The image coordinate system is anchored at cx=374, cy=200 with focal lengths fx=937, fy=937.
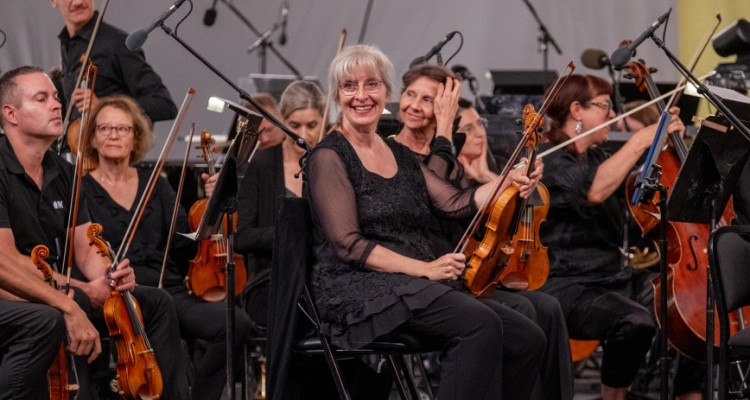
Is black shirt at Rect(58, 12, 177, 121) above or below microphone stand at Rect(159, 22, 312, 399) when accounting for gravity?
above

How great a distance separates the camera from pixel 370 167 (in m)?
2.71

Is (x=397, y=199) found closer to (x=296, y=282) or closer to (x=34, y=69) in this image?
(x=296, y=282)

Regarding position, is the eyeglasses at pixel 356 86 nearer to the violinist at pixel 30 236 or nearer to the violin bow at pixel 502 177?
the violin bow at pixel 502 177

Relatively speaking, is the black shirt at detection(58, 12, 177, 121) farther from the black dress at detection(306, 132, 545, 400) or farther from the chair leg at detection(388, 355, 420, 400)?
the chair leg at detection(388, 355, 420, 400)

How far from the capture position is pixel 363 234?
2623mm

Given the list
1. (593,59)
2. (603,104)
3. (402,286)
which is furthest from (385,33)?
(402,286)

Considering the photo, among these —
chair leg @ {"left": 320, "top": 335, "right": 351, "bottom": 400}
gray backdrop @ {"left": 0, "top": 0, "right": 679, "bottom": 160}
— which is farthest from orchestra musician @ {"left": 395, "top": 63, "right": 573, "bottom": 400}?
gray backdrop @ {"left": 0, "top": 0, "right": 679, "bottom": 160}

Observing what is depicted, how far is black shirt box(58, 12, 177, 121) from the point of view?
4.22 m

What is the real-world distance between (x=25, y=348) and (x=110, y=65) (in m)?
1.97

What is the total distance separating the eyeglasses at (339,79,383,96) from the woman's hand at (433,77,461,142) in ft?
1.44

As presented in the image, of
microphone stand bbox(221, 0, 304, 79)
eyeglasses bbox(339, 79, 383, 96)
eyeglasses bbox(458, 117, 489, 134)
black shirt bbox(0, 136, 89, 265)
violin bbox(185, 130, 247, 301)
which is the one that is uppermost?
microphone stand bbox(221, 0, 304, 79)

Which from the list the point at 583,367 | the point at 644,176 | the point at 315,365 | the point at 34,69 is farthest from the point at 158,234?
the point at 583,367

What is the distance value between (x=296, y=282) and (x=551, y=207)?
1.32 m

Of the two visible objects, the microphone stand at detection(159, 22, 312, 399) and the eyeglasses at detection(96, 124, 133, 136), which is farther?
the eyeglasses at detection(96, 124, 133, 136)
